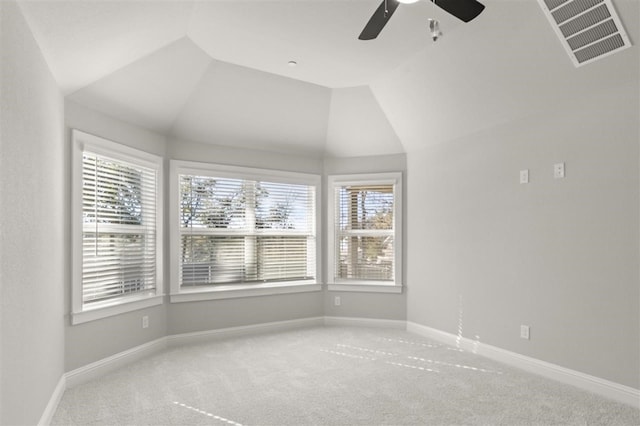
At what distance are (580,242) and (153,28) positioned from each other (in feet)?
11.8

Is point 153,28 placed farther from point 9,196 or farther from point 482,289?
point 482,289

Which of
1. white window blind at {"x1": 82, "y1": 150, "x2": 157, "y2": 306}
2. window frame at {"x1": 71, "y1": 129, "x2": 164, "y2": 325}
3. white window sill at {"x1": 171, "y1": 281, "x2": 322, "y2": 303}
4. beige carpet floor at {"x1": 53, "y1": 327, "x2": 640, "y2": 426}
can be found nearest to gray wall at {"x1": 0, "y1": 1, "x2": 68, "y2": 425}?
window frame at {"x1": 71, "y1": 129, "x2": 164, "y2": 325}

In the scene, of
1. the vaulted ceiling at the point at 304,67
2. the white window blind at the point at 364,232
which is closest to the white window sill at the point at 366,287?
the white window blind at the point at 364,232

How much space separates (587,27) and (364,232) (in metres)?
3.35

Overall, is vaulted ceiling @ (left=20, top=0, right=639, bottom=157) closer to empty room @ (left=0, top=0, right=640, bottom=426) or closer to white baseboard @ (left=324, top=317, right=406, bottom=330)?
empty room @ (left=0, top=0, right=640, bottom=426)

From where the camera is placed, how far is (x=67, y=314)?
3.39m

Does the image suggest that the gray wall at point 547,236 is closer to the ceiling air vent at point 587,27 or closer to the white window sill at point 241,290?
the ceiling air vent at point 587,27

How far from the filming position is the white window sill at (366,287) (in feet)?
17.6

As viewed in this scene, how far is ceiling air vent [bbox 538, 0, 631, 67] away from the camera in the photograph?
8.86 ft

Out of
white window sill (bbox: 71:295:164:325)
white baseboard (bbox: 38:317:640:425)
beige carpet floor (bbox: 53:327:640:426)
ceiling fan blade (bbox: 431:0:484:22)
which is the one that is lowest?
beige carpet floor (bbox: 53:327:640:426)

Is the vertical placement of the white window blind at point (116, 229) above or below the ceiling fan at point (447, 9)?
below

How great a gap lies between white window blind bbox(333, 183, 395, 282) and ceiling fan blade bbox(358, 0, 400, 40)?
10.4ft

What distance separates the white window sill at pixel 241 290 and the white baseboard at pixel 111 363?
1.65 ft

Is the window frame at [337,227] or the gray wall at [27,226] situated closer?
the gray wall at [27,226]
